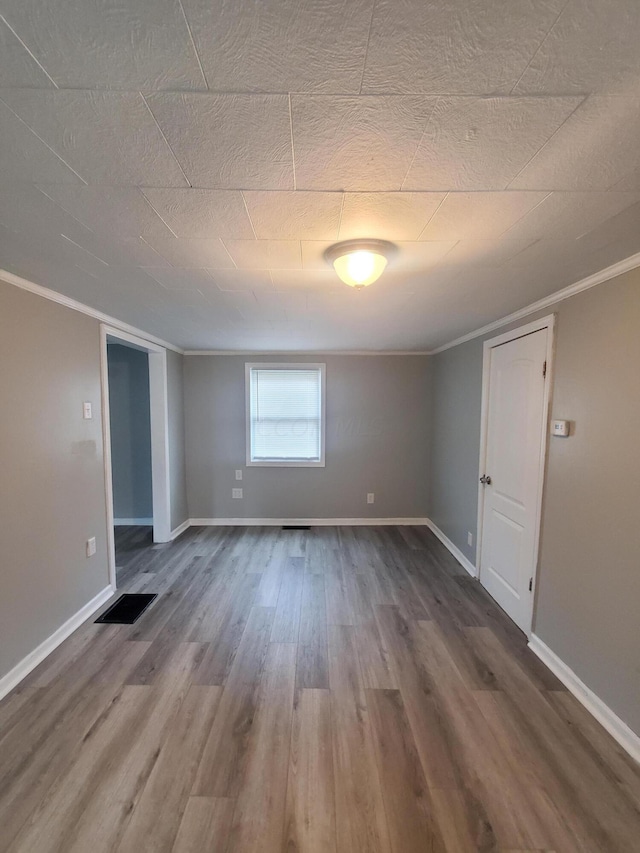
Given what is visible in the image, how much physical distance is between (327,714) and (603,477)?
6.03 feet

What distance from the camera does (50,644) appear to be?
2.08 m

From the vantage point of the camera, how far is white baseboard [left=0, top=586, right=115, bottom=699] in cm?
179

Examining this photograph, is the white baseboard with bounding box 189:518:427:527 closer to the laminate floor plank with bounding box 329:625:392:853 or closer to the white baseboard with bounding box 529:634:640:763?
the white baseboard with bounding box 529:634:640:763

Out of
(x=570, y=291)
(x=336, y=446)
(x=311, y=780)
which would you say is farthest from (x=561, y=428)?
(x=336, y=446)

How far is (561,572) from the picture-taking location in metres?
1.97

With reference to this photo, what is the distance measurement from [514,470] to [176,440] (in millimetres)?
3527

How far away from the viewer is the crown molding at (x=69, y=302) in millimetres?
1832

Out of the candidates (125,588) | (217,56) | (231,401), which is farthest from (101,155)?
(231,401)

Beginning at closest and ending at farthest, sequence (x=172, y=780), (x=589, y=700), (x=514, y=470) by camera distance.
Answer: (x=172, y=780) < (x=589, y=700) < (x=514, y=470)

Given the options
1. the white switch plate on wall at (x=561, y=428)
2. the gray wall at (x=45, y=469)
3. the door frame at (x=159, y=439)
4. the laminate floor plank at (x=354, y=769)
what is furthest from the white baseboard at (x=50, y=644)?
the white switch plate on wall at (x=561, y=428)

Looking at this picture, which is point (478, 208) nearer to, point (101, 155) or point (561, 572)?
point (101, 155)

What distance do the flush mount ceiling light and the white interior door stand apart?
4.39 feet

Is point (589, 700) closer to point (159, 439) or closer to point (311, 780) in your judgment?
point (311, 780)

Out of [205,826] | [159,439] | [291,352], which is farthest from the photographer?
[291,352]
